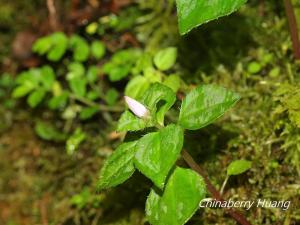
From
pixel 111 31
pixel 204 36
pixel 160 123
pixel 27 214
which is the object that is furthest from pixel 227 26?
pixel 27 214

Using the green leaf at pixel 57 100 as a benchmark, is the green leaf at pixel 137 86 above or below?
above

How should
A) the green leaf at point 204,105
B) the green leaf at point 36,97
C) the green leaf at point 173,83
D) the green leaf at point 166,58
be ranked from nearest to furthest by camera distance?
1. the green leaf at point 204,105
2. the green leaf at point 173,83
3. the green leaf at point 166,58
4. the green leaf at point 36,97

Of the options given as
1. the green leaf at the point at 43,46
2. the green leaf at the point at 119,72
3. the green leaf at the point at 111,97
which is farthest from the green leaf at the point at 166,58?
the green leaf at the point at 43,46

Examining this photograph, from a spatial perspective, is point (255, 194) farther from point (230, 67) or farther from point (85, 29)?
point (85, 29)

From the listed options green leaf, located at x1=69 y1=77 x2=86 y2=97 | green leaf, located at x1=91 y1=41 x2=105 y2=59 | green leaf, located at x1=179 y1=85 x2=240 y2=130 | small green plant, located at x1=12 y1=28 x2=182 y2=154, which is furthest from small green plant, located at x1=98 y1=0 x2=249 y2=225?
green leaf, located at x1=91 y1=41 x2=105 y2=59

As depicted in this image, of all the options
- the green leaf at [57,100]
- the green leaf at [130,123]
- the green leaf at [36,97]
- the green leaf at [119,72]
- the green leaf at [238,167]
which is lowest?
the green leaf at [238,167]

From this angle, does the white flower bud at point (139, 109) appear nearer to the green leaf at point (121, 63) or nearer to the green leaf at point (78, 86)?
the green leaf at point (121, 63)
